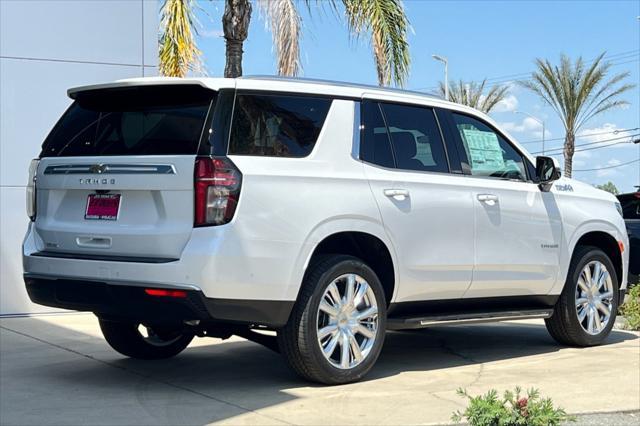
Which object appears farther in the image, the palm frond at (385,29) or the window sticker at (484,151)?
the palm frond at (385,29)

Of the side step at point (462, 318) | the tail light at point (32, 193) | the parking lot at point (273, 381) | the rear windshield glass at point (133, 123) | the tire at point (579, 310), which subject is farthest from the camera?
the tire at point (579, 310)

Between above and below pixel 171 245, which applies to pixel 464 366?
below

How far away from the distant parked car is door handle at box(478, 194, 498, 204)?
5.30 m

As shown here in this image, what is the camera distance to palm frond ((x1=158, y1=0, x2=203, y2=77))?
15570 millimetres

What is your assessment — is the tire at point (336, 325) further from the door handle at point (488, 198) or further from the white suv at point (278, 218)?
the door handle at point (488, 198)

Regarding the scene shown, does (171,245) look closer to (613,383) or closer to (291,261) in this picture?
(291,261)

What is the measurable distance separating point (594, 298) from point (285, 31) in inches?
391

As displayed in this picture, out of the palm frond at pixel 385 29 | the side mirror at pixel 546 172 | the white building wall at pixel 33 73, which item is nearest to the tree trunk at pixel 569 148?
the palm frond at pixel 385 29

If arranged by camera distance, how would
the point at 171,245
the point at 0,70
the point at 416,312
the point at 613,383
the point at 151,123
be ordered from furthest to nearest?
1. the point at 0,70
2. the point at 416,312
3. the point at 613,383
4. the point at 151,123
5. the point at 171,245

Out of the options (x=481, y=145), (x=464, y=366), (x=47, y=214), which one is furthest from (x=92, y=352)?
(x=481, y=145)

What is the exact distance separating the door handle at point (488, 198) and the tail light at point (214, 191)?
2289mm

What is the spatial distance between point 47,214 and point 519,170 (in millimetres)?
3734

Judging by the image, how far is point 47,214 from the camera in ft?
21.3

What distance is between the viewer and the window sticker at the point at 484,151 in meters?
7.56
